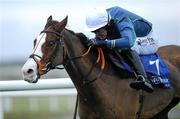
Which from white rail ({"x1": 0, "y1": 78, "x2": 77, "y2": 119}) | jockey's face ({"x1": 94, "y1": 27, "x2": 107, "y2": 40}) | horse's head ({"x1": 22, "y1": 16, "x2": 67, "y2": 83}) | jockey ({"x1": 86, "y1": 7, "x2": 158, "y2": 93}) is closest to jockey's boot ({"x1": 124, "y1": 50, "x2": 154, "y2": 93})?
jockey ({"x1": 86, "y1": 7, "x2": 158, "y2": 93})

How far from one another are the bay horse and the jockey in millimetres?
132

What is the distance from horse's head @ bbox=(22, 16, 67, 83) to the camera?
6.62m

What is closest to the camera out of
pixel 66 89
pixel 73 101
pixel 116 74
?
pixel 116 74

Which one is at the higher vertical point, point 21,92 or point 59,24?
point 59,24

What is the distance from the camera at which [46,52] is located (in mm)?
6762

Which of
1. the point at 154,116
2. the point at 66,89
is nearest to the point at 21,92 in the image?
the point at 66,89

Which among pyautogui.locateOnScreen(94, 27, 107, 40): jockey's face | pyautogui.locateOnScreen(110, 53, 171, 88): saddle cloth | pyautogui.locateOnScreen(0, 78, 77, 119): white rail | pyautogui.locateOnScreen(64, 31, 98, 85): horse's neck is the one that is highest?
pyautogui.locateOnScreen(94, 27, 107, 40): jockey's face

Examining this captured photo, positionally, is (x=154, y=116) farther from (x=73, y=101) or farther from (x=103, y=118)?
(x=73, y=101)

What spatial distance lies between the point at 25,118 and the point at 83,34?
3.74 metres

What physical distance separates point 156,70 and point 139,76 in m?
0.47

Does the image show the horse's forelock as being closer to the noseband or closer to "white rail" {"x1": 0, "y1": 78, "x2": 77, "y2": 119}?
the noseband

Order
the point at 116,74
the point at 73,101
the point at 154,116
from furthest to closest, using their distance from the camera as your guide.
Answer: the point at 73,101 → the point at 154,116 → the point at 116,74

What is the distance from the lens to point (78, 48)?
23.5 ft

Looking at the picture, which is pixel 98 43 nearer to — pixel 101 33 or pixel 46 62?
pixel 101 33
